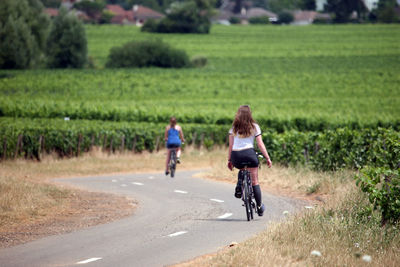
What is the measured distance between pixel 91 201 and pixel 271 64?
74.3 m

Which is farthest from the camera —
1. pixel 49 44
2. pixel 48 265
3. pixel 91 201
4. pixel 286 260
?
pixel 49 44

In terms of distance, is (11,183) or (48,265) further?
(11,183)

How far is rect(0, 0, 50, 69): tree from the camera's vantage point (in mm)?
79312

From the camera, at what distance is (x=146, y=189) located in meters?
18.8

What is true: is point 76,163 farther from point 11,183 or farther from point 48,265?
point 48,265

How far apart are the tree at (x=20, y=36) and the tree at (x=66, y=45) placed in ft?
5.51

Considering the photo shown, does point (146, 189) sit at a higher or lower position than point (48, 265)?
lower

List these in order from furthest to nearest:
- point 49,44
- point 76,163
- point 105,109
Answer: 1. point 49,44
2. point 105,109
3. point 76,163

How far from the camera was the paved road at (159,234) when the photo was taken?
9406 millimetres

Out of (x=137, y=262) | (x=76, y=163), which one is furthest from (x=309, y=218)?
(x=76, y=163)

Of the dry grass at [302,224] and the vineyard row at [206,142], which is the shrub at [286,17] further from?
the dry grass at [302,224]

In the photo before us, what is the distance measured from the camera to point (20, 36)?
79938 mm

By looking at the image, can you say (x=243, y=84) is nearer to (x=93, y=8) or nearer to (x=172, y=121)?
(x=172, y=121)

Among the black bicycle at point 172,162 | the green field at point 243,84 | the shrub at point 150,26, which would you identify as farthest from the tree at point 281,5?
the black bicycle at point 172,162
